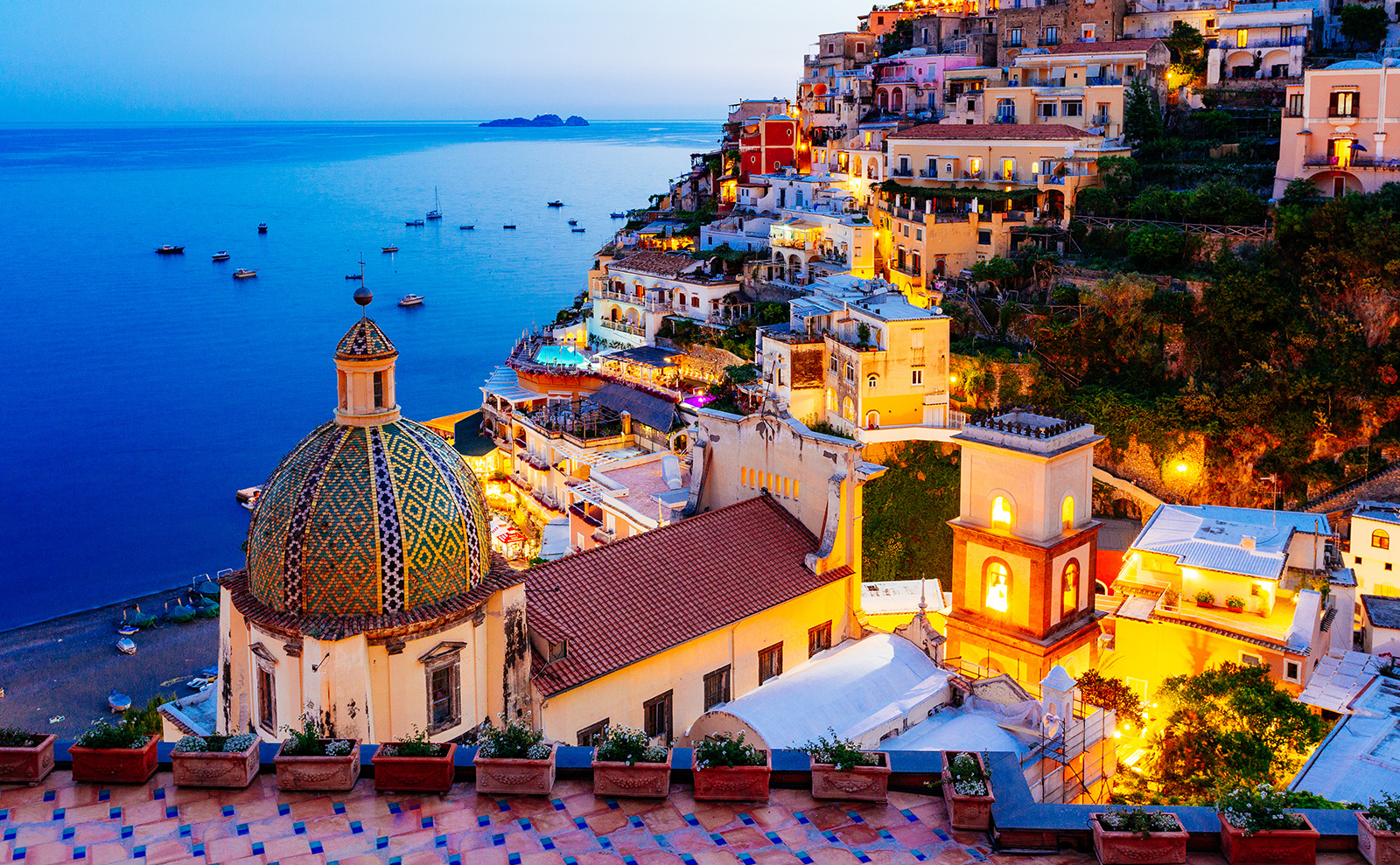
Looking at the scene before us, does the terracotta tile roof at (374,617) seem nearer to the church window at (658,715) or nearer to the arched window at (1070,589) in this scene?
the church window at (658,715)

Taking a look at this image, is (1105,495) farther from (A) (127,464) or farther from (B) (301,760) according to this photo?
(A) (127,464)

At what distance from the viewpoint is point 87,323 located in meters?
102

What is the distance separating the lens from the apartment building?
4109 centimetres

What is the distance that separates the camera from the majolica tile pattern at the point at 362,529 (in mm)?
15852

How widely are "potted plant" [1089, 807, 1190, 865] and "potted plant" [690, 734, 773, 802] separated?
3.18 metres

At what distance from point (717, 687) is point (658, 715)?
1407 millimetres

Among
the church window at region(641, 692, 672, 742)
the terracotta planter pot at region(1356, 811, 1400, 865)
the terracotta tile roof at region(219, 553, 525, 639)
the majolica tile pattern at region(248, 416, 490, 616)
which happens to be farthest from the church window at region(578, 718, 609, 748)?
the terracotta planter pot at region(1356, 811, 1400, 865)

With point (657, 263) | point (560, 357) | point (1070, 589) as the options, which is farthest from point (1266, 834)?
point (657, 263)

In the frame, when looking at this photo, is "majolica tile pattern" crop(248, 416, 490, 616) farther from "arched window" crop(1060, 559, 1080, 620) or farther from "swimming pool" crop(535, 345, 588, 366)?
"swimming pool" crop(535, 345, 588, 366)

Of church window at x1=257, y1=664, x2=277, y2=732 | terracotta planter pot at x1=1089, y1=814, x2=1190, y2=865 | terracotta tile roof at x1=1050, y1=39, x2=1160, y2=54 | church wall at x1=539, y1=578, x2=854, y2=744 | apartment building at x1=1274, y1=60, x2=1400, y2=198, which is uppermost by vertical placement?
terracotta tile roof at x1=1050, y1=39, x2=1160, y2=54

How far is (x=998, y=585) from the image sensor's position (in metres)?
26.2

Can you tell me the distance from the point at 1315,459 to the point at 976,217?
1655 cm

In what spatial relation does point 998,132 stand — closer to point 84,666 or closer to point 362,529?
point 362,529

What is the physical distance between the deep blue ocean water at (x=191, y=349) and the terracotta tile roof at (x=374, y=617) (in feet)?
128
